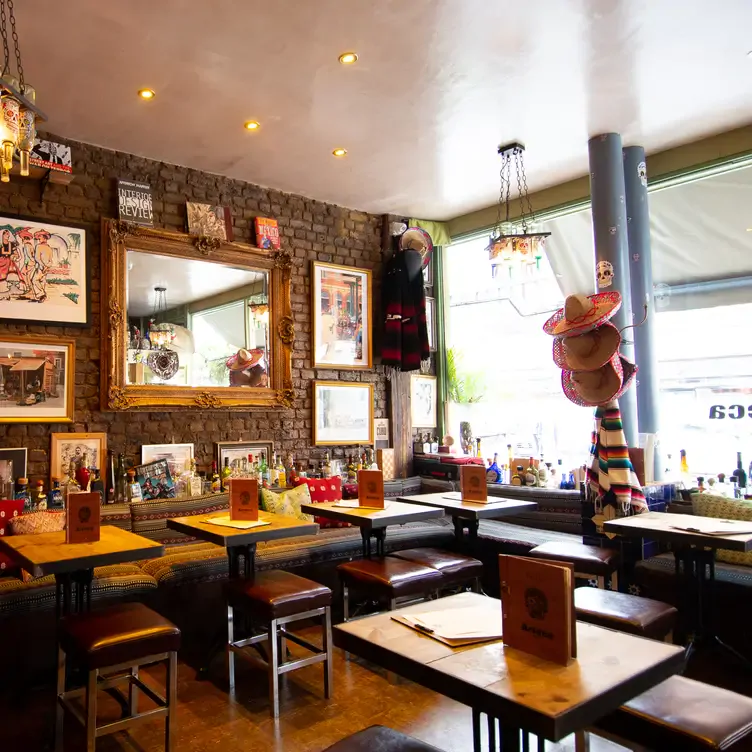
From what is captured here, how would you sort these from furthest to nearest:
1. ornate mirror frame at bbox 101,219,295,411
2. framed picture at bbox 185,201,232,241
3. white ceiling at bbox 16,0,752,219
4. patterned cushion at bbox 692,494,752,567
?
framed picture at bbox 185,201,232,241
ornate mirror frame at bbox 101,219,295,411
patterned cushion at bbox 692,494,752,567
white ceiling at bbox 16,0,752,219

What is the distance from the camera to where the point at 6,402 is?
422cm

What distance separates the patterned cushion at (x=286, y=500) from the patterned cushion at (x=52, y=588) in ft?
3.51

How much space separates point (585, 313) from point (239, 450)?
297cm

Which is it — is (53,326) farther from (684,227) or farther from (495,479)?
(684,227)

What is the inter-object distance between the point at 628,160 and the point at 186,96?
3386mm

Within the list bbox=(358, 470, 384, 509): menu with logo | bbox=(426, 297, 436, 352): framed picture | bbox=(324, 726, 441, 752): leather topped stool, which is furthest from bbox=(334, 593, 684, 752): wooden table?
bbox=(426, 297, 436, 352): framed picture

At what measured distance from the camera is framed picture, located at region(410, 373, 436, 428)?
666 centimetres

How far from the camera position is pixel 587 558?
372cm

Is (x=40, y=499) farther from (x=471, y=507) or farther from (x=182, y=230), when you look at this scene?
(x=471, y=507)

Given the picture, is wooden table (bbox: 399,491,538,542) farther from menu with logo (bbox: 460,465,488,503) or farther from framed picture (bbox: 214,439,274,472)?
framed picture (bbox: 214,439,274,472)

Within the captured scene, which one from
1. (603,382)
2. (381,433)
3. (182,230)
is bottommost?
(381,433)

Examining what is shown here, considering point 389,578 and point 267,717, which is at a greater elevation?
point 389,578

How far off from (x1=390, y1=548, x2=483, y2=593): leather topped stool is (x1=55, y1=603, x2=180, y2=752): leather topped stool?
158 centimetres

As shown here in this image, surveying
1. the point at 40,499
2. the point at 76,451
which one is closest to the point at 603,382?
the point at 76,451
